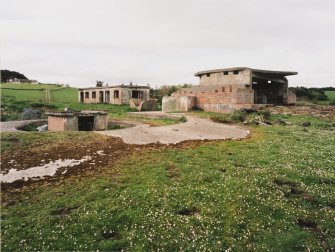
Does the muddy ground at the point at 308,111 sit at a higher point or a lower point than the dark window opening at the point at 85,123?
higher

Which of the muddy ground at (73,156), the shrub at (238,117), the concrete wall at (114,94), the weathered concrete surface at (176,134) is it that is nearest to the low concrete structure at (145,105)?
the concrete wall at (114,94)

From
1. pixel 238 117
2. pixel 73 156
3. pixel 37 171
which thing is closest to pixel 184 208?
pixel 37 171

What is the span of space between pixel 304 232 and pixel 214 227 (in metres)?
2.94

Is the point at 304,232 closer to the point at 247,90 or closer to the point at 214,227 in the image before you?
the point at 214,227

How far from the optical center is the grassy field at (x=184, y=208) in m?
9.27

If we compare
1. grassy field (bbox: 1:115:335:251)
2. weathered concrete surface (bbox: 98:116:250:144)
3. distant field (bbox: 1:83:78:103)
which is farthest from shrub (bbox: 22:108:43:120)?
distant field (bbox: 1:83:78:103)

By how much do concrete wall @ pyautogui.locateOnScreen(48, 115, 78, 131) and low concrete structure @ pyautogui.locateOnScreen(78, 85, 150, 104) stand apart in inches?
1553

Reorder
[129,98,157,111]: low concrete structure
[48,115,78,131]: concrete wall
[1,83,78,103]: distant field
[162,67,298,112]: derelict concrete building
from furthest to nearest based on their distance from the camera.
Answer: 1. [1,83,78,103]: distant field
2. [129,98,157,111]: low concrete structure
3. [162,67,298,112]: derelict concrete building
4. [48,115,78,131]: concrete wall

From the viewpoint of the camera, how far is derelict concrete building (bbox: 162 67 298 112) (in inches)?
1667

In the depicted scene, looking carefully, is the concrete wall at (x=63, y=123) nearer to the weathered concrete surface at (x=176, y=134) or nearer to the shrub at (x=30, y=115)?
the weathered concrete surface at (x=176, y=134)

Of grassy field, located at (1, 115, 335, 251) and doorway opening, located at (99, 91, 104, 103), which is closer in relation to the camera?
grassy field, located at (1, 115, 335, 251)

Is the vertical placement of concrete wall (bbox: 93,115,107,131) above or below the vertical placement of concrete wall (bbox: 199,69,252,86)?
below

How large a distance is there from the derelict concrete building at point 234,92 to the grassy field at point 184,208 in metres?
26.3

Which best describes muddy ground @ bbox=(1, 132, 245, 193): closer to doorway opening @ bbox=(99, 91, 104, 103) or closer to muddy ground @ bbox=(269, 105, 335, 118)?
muddy ground @ bbox=(269, 105, 335, 118)
